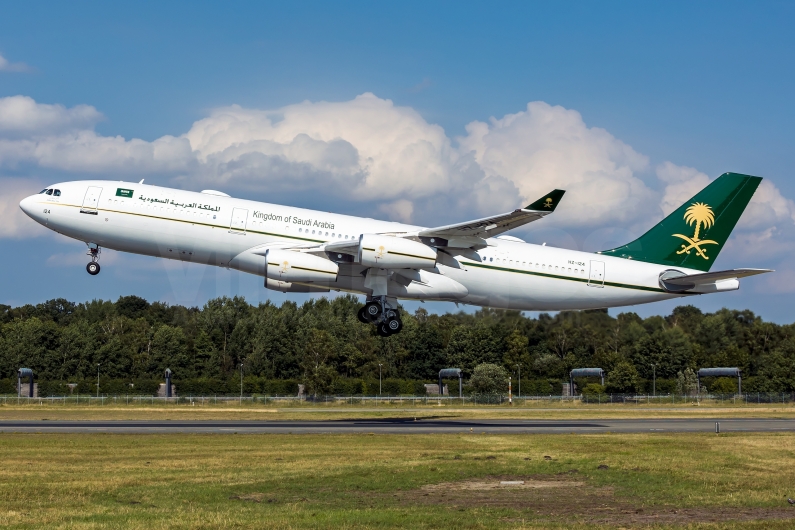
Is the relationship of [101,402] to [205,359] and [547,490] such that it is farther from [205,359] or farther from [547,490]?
[547,490]

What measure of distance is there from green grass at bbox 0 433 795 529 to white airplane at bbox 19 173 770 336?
848 cm

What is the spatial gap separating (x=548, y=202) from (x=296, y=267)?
12.3 metres

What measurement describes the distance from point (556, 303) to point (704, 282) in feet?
25.0

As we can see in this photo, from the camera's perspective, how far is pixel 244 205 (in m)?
42.7

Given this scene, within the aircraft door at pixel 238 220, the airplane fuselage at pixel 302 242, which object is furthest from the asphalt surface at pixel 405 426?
the aircraft door at pixel 238 220

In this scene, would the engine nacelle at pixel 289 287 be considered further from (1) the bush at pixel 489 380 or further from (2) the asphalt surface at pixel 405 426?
(1) the bush at pixel 489 380

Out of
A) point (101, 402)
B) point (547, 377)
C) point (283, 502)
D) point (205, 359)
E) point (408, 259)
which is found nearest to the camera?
point (283, 502)

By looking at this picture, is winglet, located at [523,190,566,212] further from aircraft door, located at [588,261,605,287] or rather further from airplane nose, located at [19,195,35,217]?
airplane nose, located at [19,195,35,217]

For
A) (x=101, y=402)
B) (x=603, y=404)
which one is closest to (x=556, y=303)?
(x=603, y=404)

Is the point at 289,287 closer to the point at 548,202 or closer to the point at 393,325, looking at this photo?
the point at 393,325

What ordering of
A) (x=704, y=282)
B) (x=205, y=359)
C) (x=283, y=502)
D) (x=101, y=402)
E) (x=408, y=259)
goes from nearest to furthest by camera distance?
(x=283, y=502) → (x=408, y=259) → (x=704, y=282) → (x=101, y=402) → (x=205, y=359)

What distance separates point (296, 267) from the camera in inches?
1635

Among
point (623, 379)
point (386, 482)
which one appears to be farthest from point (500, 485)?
point (623, 379)

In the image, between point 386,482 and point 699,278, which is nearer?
point 386,482
